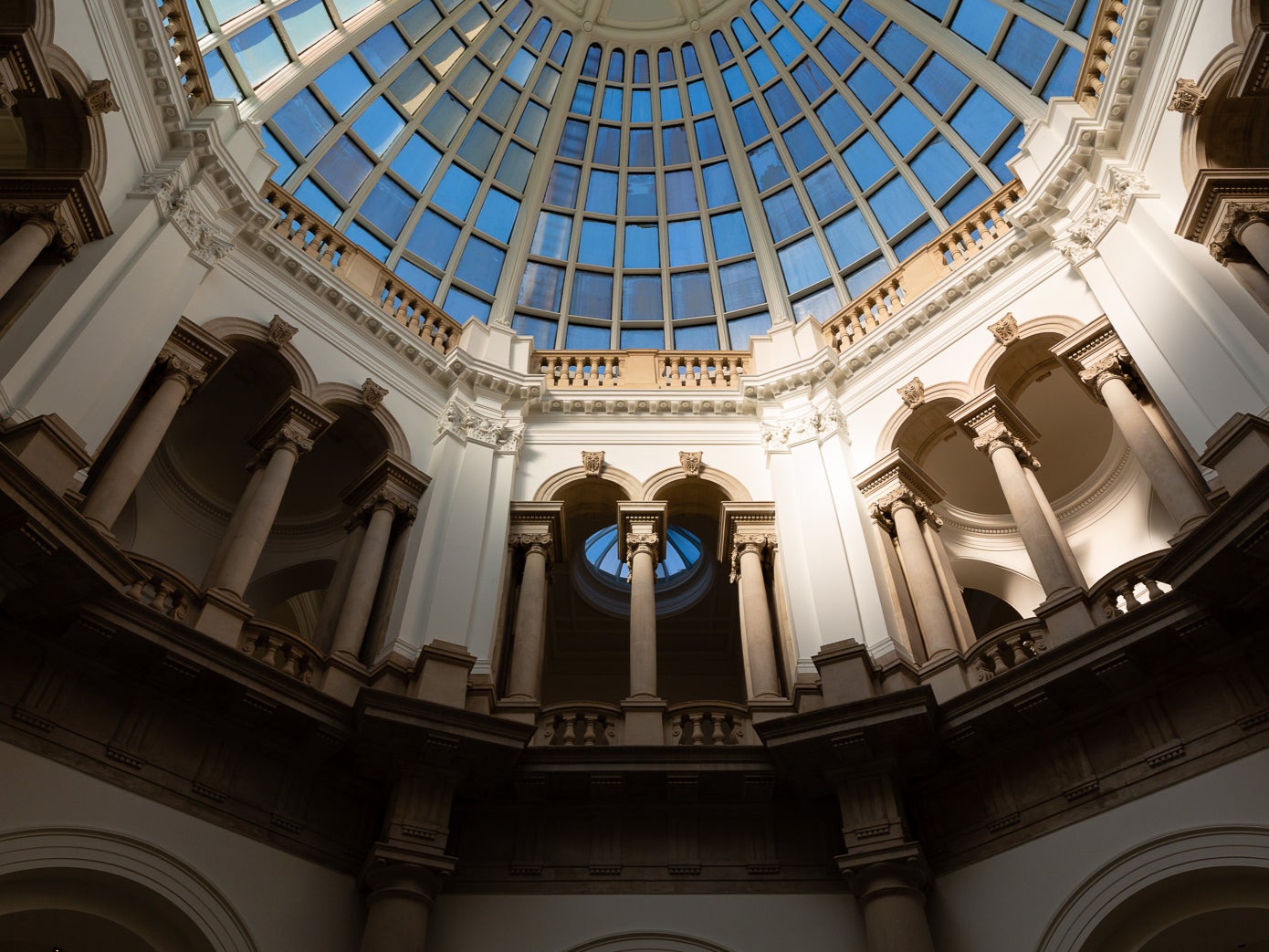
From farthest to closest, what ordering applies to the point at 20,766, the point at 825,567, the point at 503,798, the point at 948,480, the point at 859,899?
1. the point at 948,480
2. the point at 825,567
3. the point at 503,798
4. the point at 859,899
5. the point at 20,766

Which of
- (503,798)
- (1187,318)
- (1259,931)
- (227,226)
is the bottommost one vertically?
(1259,931)

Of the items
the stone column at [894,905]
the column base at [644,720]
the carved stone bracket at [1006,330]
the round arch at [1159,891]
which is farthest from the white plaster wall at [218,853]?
the carved stone bracket at [1006,330]

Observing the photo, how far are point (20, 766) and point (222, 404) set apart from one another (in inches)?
324

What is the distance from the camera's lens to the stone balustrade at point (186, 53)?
12867mm

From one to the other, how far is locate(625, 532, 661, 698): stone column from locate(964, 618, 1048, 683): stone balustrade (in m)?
3.92

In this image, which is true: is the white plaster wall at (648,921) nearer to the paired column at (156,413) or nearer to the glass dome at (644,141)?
the paired column at (156,413)

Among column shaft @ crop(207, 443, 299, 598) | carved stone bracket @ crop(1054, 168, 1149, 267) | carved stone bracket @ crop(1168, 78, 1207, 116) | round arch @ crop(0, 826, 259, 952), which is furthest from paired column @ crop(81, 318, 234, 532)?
carved stone bracket @ crop(1168, 78, 1207, 116)

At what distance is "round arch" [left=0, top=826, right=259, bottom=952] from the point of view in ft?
26.7

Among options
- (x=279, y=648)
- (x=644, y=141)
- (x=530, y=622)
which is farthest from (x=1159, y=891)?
(x=644, y=141)

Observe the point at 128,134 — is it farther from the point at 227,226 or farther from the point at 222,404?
the point at 222,404

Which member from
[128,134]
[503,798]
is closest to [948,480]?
[503,798]

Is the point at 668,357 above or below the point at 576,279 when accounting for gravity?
below

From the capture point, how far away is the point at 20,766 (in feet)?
27.2

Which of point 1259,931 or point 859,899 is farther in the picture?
point 859,899
